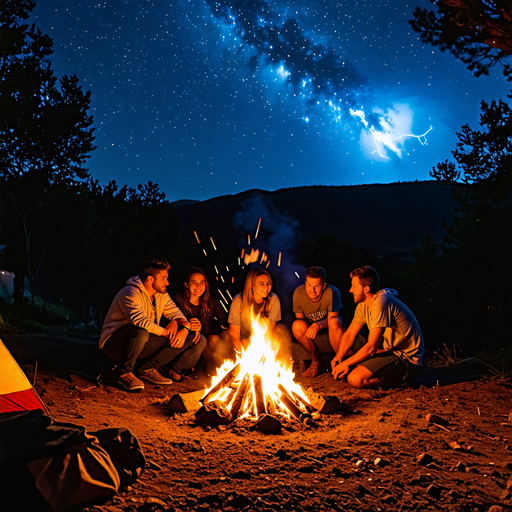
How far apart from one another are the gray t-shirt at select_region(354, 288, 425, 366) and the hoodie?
9.41ft

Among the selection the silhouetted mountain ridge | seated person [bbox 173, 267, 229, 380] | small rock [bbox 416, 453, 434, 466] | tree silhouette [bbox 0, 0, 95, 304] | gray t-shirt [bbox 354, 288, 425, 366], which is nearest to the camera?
small rock [bbox 416, 453, 434, 466]

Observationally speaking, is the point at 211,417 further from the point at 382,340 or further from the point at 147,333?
the point at 382,340

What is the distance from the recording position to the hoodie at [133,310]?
6.25 meters

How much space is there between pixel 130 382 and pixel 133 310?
0.95m

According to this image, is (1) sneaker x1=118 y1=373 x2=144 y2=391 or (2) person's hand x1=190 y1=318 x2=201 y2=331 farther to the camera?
(2) person's hand x1=190 y1=318 x2=201 y2=331

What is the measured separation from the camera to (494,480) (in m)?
3.30

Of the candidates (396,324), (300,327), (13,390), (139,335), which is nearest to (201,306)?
(139,335)

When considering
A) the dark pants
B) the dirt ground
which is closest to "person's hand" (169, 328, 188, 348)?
the dark pants

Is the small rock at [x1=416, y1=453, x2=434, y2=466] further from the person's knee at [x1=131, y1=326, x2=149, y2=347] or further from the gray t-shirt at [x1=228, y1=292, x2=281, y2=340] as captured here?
the person's knee at [x1=131, y1=326, x2=149, y2=347]

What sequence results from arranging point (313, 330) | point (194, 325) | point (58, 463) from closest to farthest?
point (58, 463), point (194, 325), point (313, 330)

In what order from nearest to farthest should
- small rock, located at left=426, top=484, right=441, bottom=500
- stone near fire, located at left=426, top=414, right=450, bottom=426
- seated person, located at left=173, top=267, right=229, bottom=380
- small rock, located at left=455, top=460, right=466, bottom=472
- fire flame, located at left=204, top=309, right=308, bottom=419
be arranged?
1. small rock, located at left=426, top=484, right=441, bottom=500
2. small rock, located at left=455, top=460, right=466, bottom=472
3. stone near fire, located at left=426, top=414, right=450, bottom=426
4. fire flame, located at left=204, top=309, right=308, bottom=419
5. seated person, located at left=173, top=267, right=229, bottom=380

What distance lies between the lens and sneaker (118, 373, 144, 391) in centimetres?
614

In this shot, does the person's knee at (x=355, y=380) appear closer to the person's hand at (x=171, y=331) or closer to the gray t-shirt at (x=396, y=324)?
the gray t-shirt at (x=396, y=324)

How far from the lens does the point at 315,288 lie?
22.2 ft
